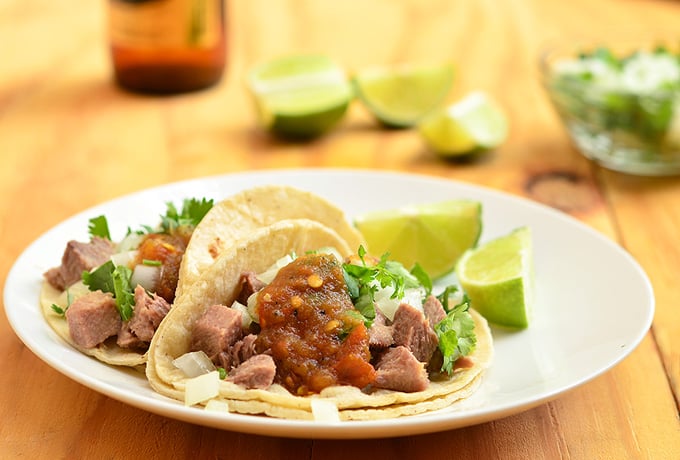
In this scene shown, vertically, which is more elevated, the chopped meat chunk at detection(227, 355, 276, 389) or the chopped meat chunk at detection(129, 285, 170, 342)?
the chopped meat chunk at detection(227, 355, 276, 389)

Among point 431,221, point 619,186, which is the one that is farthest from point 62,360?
point 619,186

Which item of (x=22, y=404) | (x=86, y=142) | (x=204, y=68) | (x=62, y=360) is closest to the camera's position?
(x=62, y=360)

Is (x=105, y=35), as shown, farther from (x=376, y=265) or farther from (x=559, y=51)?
(x=376, y=265)

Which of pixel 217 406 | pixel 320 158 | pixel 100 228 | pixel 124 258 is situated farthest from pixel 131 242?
pixel 320 158

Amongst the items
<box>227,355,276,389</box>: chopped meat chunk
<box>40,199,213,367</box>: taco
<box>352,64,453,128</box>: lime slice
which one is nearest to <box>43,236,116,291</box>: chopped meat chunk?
<box>40,199,213,367</box>: taco

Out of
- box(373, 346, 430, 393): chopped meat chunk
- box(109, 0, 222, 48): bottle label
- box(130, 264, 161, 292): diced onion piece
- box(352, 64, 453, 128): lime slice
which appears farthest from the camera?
box(352, 64, 453, 128): lime slice

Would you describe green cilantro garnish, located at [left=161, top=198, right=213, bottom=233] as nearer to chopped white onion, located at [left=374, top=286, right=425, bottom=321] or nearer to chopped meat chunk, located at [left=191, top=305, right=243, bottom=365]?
chopped meat chunk, located at [left=191, top=305, right=243, bottom=365]

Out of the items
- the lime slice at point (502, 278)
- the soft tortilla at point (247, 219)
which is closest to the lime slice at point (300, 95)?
the lime slice at point (502, 278)
